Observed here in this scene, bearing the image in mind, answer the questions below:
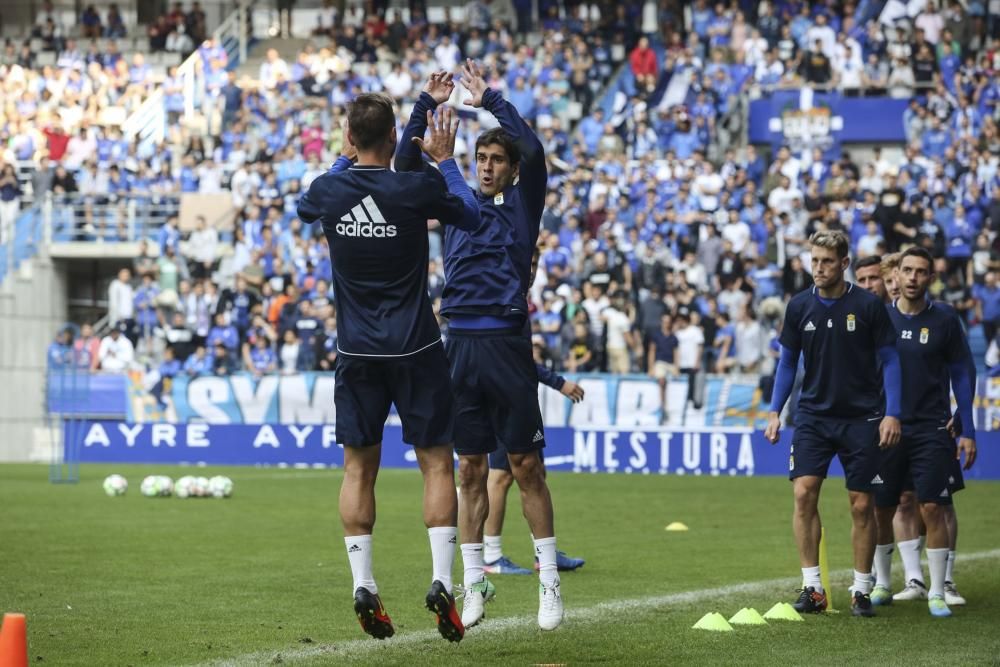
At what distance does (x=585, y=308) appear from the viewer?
26.0 metres

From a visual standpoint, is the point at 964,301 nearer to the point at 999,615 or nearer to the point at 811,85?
the point at 811,85

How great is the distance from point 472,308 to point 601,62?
27.2 m

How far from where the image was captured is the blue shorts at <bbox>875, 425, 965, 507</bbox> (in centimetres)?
984

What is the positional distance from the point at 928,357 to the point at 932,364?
5 cm

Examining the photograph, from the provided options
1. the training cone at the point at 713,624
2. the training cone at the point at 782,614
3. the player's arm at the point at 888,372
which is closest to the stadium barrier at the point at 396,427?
the player's arm at the point at 888,372

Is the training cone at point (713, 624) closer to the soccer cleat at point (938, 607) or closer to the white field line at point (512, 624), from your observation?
the white field line at point (512, 624)

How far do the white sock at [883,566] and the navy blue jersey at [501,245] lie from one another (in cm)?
321

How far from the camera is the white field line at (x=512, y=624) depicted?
755 cm

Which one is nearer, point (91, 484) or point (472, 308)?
point (472, 308)

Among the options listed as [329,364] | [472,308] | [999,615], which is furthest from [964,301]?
[472,308]

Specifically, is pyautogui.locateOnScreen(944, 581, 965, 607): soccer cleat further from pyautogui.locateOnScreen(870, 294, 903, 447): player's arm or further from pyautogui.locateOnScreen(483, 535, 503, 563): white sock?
pyautogui.locateOnScreen(483, 535, 503, 563): white sock

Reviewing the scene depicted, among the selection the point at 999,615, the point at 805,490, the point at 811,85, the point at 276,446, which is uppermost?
the point at 811,85

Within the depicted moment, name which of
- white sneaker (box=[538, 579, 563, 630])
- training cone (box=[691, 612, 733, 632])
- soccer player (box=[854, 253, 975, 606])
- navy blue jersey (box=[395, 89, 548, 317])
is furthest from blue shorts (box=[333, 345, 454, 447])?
soccer player (box=[854, 253, 975, 606])

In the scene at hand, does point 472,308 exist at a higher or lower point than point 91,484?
higher
